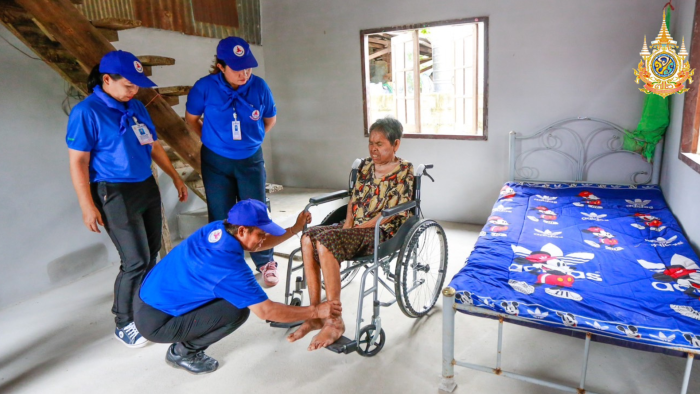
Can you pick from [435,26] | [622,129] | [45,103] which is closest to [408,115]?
[435,26]

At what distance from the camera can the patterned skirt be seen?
2.16 m

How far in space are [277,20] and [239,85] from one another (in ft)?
8.04

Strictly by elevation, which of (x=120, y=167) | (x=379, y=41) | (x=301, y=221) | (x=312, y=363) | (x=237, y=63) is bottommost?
(x=312, y=363)

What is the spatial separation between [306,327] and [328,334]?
0.33 ft

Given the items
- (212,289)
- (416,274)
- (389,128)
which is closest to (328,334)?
(212,289)

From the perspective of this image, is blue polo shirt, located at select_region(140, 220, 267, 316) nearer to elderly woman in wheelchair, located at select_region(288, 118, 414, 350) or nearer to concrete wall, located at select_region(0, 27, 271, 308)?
elderly woman in wheelchair, located at select_region(288, 118, 414, 350)

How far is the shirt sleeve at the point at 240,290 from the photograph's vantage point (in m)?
1.68

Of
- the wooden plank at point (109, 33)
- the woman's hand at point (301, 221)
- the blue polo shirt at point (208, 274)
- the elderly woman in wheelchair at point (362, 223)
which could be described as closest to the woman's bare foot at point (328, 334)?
the elderly woman in wheelchair at point (362, 223)

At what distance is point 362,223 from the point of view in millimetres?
2443

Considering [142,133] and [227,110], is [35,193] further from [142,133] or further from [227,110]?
[227,110]

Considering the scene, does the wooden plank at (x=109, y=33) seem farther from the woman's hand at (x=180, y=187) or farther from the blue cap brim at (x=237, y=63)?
the woman's hand at (x=180, y=187)

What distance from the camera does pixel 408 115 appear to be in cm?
543

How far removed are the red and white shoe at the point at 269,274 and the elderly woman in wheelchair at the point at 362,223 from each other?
0.72 meters

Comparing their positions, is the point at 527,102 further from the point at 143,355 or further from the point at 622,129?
the point at 143,355
